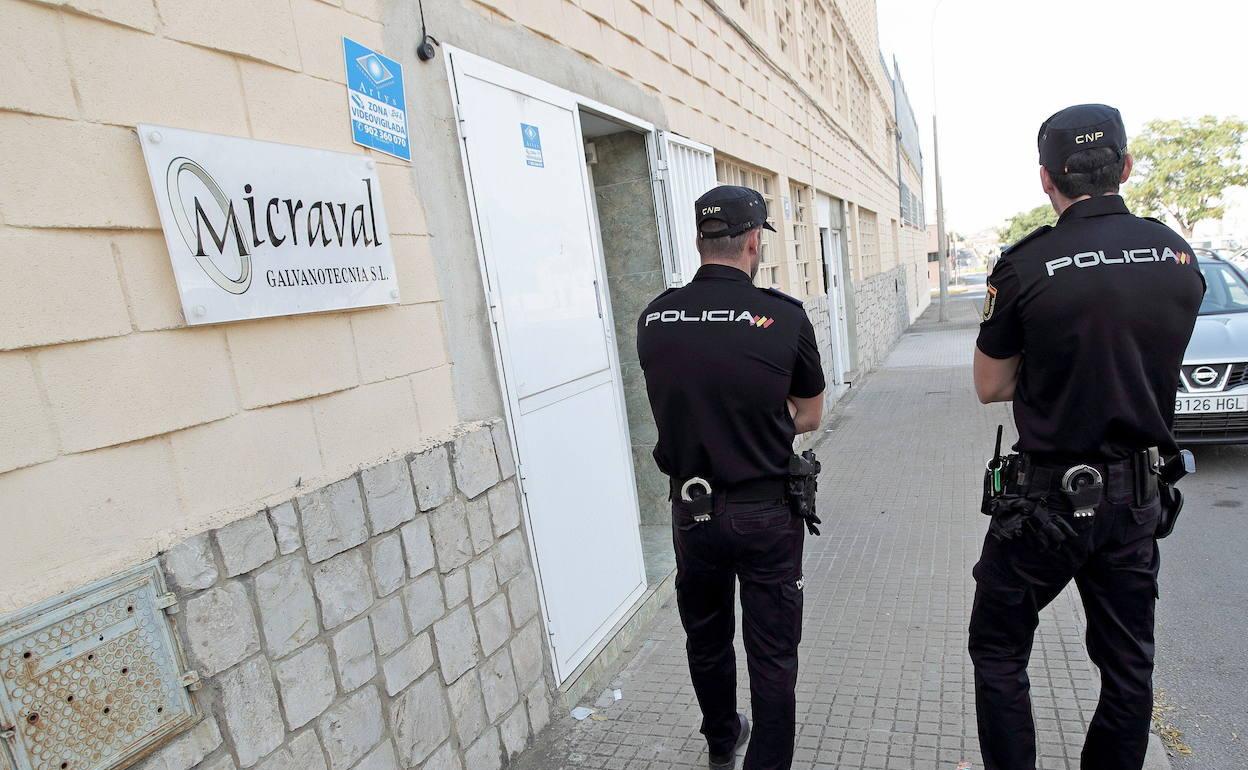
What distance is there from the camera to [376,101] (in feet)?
8.20

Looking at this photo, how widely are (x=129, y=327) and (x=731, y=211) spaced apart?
5.83ft

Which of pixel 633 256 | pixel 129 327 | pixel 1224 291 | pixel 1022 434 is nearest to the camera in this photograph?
pixel 129 327

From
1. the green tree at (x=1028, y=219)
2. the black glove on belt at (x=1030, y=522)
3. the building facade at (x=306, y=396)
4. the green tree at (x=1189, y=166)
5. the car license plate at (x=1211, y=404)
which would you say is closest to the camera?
the building facade at (x=306, y=396)

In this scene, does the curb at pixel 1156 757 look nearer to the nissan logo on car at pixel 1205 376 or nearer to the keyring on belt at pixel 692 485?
the keyring on belt at pixel 692 485

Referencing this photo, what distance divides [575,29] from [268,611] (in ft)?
10.5

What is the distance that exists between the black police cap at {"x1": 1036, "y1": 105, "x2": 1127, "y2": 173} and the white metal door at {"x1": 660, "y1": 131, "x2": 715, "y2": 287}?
247 centimetres

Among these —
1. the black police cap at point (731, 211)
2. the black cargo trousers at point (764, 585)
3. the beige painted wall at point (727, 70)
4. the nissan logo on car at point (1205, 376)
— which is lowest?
the nissan logo on car at point (1205, 376)

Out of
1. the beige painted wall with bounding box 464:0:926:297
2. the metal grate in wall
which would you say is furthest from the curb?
the beige painted wall with bounding box 464:0:926:297

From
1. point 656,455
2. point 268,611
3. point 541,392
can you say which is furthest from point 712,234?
point 268,611

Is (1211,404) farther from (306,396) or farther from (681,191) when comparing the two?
(306,396)

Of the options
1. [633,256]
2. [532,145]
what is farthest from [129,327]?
[633,256]

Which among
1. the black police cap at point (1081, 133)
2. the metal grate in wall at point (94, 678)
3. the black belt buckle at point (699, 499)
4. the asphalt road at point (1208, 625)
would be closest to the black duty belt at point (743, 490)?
the black belt buckle at point (699, 499)

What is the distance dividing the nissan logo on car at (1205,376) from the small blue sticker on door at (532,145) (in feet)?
18.9

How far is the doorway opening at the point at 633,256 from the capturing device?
15.7ft
